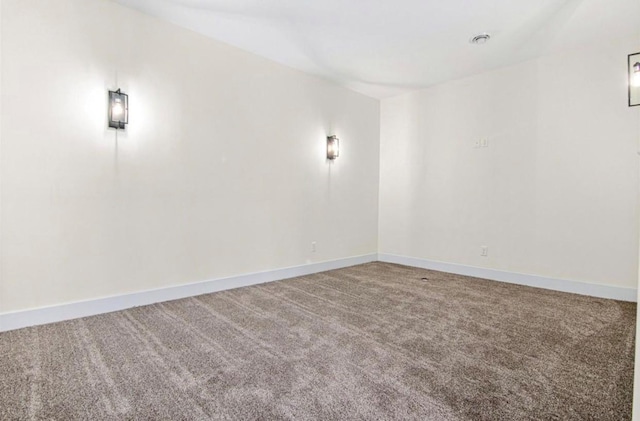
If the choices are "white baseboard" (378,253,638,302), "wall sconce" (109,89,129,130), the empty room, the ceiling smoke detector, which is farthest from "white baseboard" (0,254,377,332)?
the ceiling smoke detector

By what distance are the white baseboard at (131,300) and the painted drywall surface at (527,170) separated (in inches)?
81.6

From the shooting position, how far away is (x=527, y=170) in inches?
157

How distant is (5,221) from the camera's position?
8.00 feet

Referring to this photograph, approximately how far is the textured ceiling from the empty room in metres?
0.03

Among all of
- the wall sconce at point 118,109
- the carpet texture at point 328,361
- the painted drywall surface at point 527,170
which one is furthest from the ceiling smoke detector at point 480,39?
the wall sconce at point 118,109

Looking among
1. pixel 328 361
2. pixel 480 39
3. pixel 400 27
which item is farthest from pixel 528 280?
pixel 400 27

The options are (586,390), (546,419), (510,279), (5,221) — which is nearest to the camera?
(546,419)

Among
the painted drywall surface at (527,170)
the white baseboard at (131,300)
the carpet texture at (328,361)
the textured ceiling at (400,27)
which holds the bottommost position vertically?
the carpet texture at (328,361)

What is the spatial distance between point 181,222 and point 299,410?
2337mm

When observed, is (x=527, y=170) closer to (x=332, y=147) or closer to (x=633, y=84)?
(x=633, y=84)

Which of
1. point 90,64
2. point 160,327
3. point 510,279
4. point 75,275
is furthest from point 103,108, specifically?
point 510,279

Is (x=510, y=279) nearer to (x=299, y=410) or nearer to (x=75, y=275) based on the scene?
(x=299, y=410)

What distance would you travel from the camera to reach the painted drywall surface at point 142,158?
252 cm

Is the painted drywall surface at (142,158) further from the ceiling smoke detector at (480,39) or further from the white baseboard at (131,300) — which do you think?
the ceiling smoke detector at (480,39)
